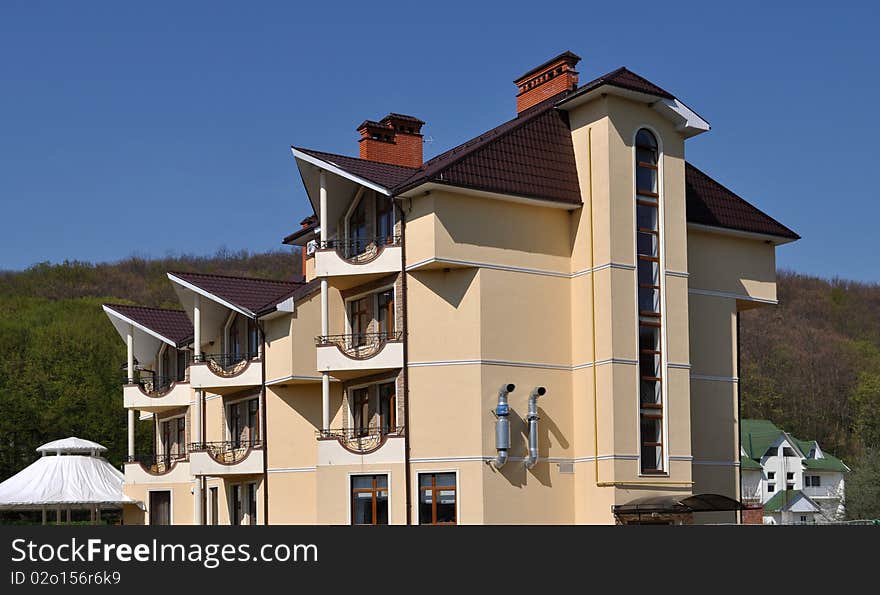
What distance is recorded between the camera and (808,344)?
112375 millimetres

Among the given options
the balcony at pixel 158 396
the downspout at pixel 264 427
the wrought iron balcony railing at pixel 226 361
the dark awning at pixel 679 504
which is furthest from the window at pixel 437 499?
the balcony at pixel 158 396

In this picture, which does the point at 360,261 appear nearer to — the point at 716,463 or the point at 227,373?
the point at 227,373

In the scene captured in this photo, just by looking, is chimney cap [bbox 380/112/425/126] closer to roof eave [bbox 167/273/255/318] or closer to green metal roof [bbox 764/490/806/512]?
roof eave [bbox 167/273/255/318]

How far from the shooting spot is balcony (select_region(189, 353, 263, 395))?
3694 cm

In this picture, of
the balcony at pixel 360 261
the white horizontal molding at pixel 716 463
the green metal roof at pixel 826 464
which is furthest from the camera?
the green metal roof at pixel 826 464

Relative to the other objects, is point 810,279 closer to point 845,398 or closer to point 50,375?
point 845,398

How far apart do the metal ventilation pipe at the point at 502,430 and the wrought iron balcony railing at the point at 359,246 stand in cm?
517

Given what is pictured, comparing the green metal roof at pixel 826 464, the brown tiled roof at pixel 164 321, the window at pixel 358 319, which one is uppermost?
the brown tiled roof at pixel 164 321

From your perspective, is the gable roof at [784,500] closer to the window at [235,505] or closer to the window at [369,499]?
the window at [235,505]

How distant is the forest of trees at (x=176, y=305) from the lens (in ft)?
215

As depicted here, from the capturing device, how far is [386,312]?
107ft

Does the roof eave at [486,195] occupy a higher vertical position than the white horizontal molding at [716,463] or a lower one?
higher

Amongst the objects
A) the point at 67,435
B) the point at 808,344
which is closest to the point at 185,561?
the point at 67,435

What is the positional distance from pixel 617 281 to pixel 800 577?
1269 cm
